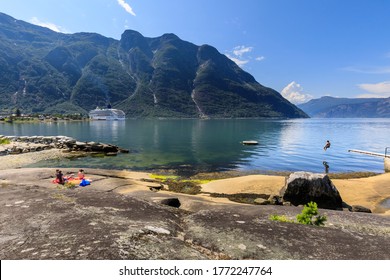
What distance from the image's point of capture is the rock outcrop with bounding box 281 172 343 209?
70.3ft

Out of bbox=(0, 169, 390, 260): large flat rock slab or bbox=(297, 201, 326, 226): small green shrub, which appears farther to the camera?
bbox=(297, 201, 326, 226): small green shrub

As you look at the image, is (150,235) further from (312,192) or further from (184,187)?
(184,187)

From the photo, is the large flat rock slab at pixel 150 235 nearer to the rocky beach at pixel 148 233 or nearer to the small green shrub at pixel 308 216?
the rocky beach at pixel 148 233

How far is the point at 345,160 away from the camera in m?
48.4

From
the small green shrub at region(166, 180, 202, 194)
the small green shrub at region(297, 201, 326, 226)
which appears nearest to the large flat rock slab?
the small green shrub at region(297, 201, 326, 226)

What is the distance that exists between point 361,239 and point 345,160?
47780 mm

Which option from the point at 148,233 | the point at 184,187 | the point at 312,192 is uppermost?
the point at 148,233

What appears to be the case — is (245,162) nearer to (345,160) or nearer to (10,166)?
(345,160)

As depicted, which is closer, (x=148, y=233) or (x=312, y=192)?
(x=148, y=233)

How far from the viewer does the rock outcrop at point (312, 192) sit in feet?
70.3

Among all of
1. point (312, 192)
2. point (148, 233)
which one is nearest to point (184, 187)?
point (312, 192)

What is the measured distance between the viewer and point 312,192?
21.6m

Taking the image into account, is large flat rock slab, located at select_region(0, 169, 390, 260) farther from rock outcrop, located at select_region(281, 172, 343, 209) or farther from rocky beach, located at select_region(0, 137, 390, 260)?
rock outcrop, located at select_region(281, 172, 343, 209)

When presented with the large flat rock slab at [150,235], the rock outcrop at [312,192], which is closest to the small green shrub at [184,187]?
the rock outcrop at [312,192]
